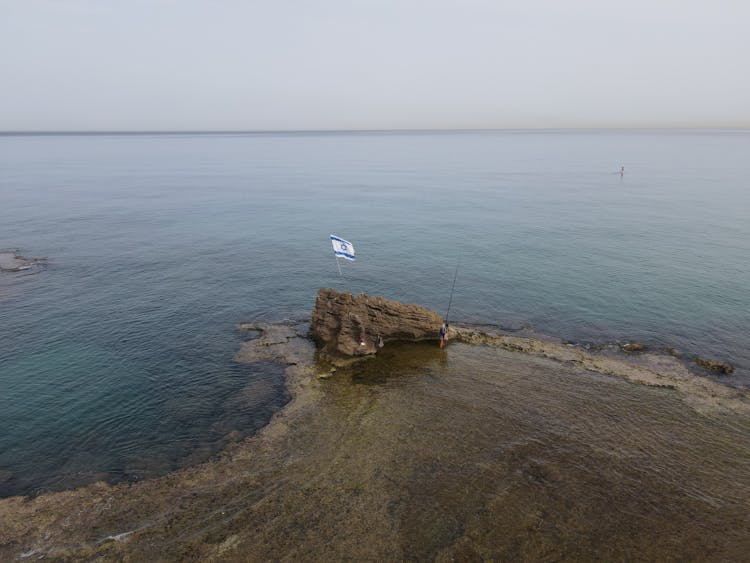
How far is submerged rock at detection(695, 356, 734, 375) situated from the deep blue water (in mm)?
854

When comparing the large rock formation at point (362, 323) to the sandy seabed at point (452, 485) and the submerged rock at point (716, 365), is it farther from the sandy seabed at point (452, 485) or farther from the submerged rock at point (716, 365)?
the submerged rock at point (716, 365)

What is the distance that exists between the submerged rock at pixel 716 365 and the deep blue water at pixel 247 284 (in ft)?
2.80

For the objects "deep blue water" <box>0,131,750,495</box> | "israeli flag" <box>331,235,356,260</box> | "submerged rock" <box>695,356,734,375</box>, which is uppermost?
"israeli flag" <box>331,235,356,260</box>

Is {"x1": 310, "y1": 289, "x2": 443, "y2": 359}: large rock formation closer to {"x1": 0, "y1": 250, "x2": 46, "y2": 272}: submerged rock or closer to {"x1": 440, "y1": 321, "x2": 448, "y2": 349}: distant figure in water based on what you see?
{"x1": 440, "y1": 321, "x2": 448, "y2": 349}: distant figure in water

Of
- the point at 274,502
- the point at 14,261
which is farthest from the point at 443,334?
the point at 14,261

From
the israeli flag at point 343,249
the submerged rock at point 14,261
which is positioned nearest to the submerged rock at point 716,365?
the israeli flag at point 343,249

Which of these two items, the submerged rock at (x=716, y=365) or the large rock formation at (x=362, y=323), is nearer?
the submerged rock at (x=716, y=365)

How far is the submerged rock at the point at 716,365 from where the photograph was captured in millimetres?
37094

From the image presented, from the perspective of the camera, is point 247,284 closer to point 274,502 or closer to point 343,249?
point 343,249

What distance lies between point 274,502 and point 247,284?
130 ft

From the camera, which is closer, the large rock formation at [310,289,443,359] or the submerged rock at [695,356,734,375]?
the submerged rock at [695,356,734,375]

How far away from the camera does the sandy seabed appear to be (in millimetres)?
21547

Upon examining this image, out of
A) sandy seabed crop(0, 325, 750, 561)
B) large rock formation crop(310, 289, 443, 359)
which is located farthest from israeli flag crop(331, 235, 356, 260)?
sandy seabed crop(0, 325, 750, 561)

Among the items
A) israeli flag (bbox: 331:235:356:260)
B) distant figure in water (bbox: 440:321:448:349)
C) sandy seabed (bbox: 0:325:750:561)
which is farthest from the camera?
israeli flag (bbox: 331:235:356:260)
